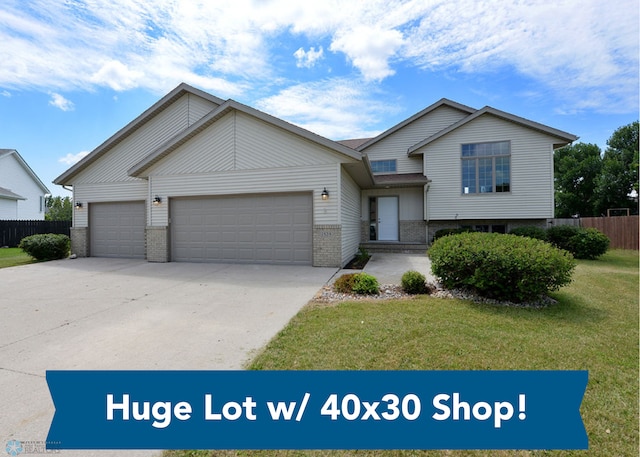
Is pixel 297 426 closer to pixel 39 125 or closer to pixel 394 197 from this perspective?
pixel 394 197

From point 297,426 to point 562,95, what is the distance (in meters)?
16.6

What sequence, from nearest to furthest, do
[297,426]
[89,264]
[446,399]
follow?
[297,426] < [446,399] < [89,264]

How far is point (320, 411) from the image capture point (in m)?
2.32

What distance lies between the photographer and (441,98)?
1531 centimetres

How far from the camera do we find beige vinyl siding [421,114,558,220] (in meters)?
13.1

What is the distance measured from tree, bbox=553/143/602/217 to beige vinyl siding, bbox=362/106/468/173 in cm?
3038

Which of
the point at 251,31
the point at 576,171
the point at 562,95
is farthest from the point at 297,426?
the point at 576,171

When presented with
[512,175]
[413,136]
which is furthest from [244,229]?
[512,175]

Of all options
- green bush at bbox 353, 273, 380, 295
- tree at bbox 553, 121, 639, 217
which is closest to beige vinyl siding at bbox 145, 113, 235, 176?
green bush at bbox 353, 273, 380, 295

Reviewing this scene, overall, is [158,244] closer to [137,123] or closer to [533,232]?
[137,123]

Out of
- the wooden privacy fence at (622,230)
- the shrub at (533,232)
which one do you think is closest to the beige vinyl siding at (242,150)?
the shrub at (533,232)

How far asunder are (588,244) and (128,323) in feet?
48.9

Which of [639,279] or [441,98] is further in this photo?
[441,98]

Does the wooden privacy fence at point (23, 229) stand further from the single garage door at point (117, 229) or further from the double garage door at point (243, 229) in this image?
the double garage door at point (243, 229)
